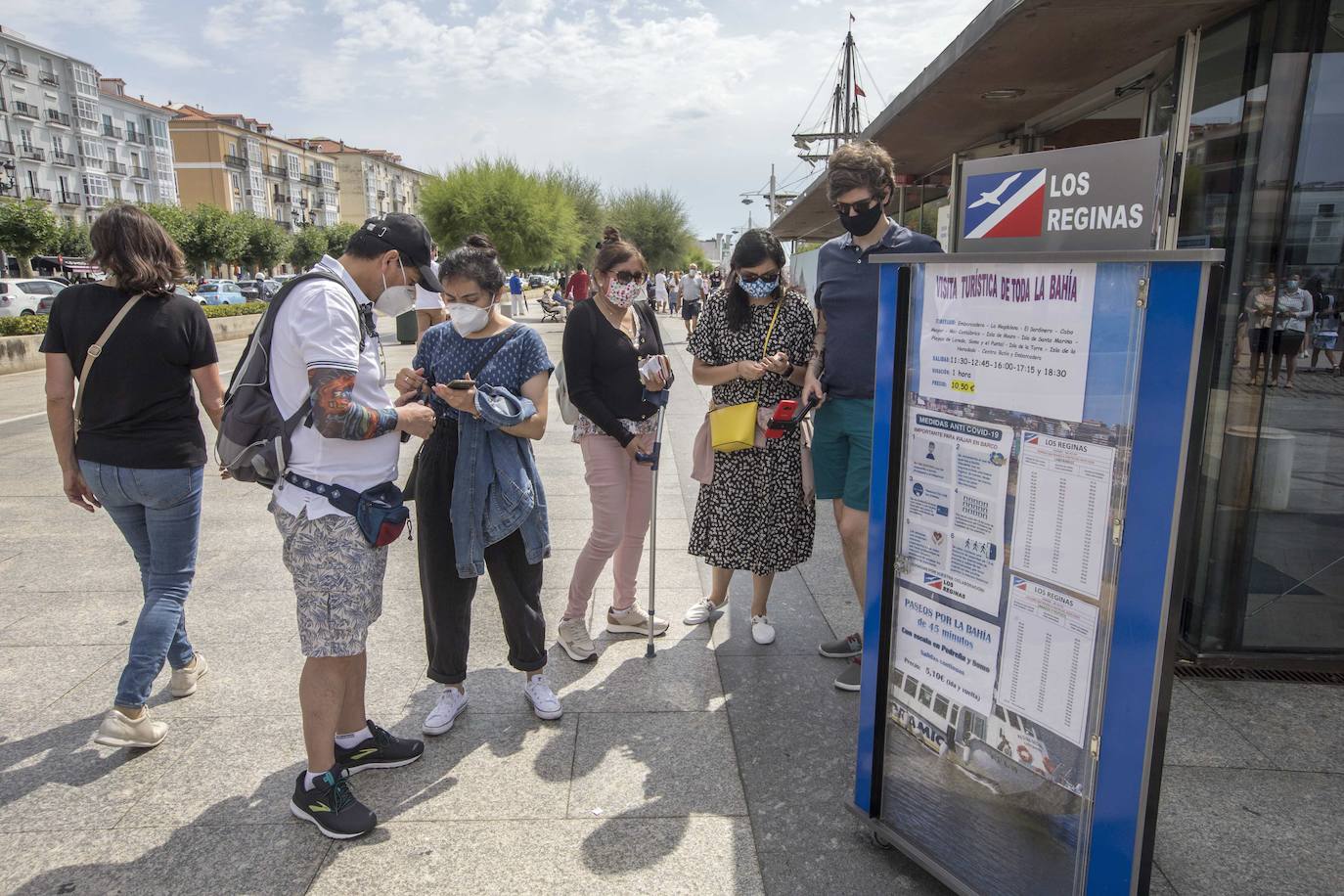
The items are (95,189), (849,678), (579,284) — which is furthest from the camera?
(95,189)

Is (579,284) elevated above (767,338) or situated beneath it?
elevated above

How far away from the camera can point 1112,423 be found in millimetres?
1798

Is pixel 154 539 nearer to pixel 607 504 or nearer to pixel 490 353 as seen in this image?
pixel 490 353

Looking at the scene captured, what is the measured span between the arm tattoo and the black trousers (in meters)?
0.78

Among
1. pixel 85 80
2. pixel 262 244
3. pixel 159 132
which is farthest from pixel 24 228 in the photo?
pixel 159 132

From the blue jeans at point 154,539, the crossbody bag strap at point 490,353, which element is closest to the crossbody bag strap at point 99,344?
the blue jeans at point 154,539

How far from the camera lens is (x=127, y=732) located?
3074 mm

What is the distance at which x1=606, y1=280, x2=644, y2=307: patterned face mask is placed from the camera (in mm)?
3758

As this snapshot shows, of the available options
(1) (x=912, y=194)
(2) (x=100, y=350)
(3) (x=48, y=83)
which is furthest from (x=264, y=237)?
(2) (x=100, y=350)

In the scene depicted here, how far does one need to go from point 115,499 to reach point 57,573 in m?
2.42

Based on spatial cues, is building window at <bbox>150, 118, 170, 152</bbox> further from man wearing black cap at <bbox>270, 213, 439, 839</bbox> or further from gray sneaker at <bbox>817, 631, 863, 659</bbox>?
gray sneaker at <bbox>817, 631, 863, 659</bbox>

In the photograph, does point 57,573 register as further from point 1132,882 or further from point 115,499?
point 1132,882

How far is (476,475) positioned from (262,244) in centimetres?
6188

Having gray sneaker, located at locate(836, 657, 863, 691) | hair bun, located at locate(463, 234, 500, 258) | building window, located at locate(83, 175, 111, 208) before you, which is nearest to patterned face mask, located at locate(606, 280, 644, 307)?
hair bun, located at locate(463, 234, 500, 258)
